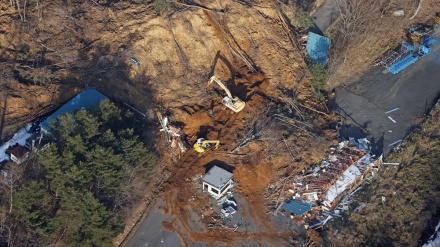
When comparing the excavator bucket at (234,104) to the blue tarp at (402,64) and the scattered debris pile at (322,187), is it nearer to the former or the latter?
the scattered debris pile at (322,187)

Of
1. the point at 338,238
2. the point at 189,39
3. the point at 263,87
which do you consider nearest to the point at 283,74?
the point at 263,87

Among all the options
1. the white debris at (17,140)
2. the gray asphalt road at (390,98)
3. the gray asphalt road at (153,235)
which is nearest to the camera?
the gray asphalt road at (153,235)

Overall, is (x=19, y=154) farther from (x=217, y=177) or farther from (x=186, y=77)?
(x=186, y=77)

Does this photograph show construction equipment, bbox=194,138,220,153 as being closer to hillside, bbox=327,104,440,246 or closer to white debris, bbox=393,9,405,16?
hillside, bbox=327,104,440,246

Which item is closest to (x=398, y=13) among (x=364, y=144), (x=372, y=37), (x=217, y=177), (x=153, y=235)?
(x=372, y=37)

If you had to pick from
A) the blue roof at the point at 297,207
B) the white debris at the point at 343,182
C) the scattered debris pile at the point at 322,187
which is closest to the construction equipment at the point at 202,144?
the scattered debris pile at the point at 322,187
